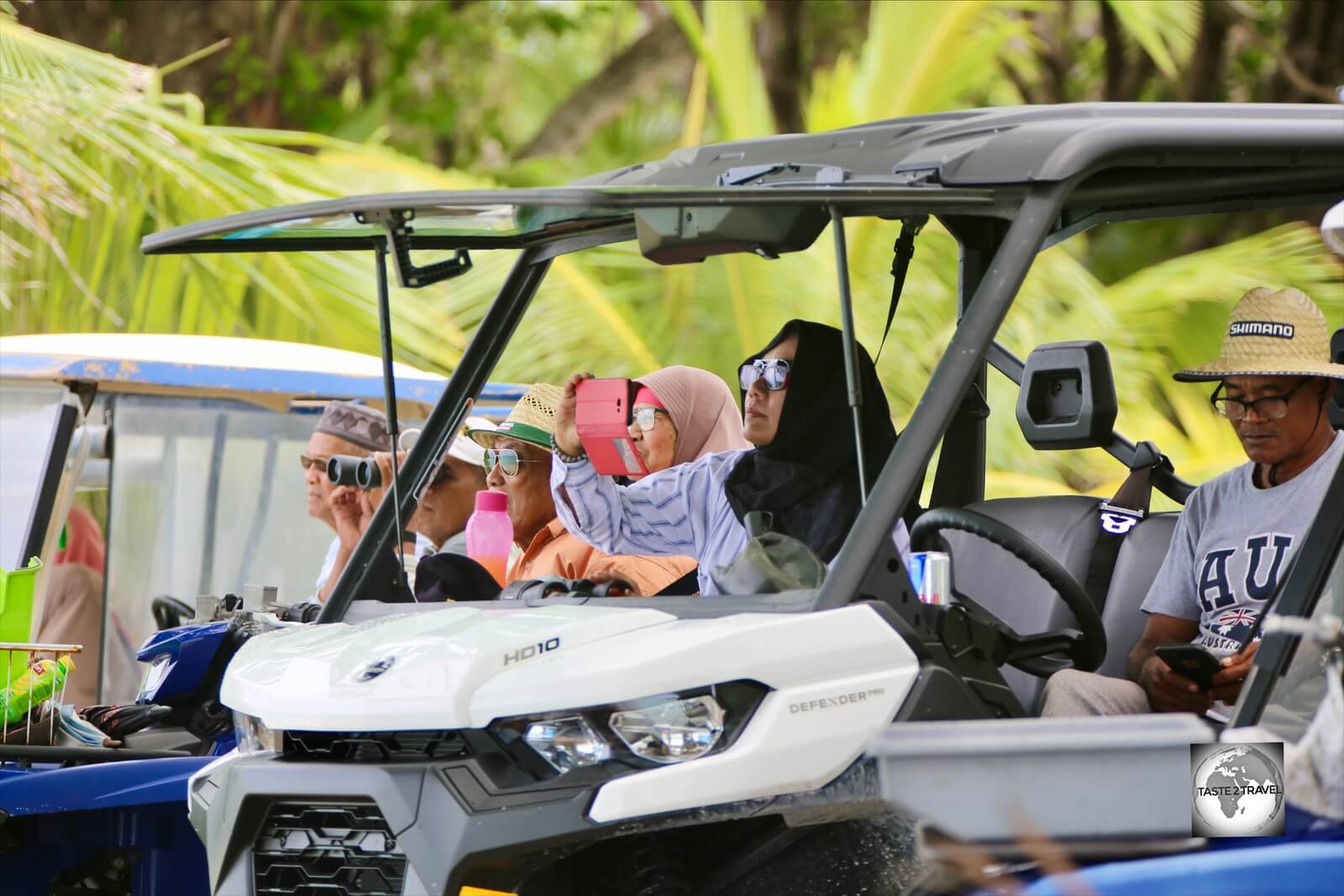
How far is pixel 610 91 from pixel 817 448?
493 inches

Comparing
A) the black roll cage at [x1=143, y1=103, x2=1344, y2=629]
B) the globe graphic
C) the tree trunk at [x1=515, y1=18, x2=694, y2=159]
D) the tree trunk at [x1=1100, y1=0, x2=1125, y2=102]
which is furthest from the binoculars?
the tree trunk at [x1=515, y1=18, x2=694, y2=159]

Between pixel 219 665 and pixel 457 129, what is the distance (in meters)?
12.8

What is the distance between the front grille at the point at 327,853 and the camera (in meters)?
3.31

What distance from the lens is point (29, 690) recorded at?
529cm

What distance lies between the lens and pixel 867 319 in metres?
10.7

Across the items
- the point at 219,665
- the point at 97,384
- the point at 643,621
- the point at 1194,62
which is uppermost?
the point at 1194,62

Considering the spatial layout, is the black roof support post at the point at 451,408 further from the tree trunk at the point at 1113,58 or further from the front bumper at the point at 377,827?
the tree trunk at the point at 1113,58

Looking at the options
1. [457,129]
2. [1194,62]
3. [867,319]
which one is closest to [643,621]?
[867,319]

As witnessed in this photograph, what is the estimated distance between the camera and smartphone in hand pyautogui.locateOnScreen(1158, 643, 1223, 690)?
387cm

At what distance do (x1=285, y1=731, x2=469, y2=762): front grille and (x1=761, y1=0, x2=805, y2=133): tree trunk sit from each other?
1081 cm

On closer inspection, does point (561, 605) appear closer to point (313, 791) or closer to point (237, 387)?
point (313, 791)

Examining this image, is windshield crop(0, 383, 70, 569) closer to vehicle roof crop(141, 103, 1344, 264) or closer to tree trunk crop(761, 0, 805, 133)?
vehicle roof crop(141, 103, 1344, 264)

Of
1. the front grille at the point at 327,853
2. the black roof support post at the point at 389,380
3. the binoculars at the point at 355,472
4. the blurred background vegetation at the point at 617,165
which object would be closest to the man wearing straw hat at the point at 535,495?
the binoculars at the point at 355,472

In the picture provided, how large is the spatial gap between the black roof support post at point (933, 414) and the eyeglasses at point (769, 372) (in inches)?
28.2
